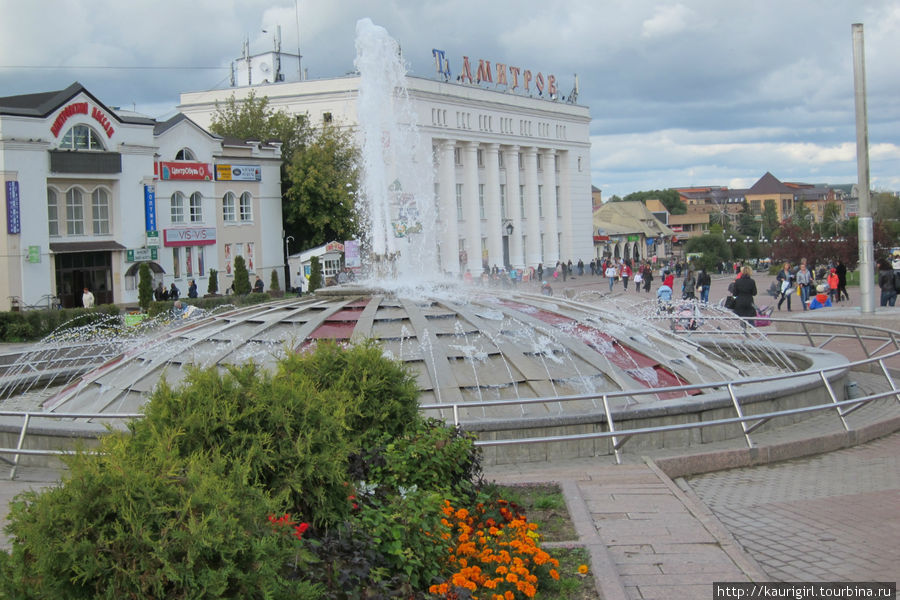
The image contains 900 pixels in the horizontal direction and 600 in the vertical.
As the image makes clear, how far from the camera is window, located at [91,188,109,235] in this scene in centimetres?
4233

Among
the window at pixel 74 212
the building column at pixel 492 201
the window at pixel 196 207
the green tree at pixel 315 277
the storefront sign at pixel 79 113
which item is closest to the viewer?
the storefront sign at pixel 79 113

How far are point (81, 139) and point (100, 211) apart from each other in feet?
10.9

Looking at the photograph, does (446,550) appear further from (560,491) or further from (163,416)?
(560,491)

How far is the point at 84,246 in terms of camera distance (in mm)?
40781

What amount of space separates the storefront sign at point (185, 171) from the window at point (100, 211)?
10.4ft

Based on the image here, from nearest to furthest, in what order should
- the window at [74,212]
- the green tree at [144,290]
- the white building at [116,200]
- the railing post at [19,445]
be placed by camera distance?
1. the railing post at [19,445]
2. the green tree at [144,290]
3. the white building at [116,200]
4. the window at [74,212]

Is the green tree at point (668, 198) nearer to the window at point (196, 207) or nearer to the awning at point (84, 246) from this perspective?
the window at point (196, 207)

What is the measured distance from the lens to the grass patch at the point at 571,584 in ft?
18.9

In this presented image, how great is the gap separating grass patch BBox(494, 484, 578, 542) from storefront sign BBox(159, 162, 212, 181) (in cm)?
4017

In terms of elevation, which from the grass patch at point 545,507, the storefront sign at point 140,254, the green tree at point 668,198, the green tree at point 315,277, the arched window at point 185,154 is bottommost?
the grass patch at point 545,507

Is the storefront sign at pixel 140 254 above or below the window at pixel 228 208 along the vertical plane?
below

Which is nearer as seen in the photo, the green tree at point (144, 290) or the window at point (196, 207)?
the green tree at point (144, 290)

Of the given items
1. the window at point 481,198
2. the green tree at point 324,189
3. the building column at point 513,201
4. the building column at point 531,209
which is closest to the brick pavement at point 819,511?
the green tree at point 324,189

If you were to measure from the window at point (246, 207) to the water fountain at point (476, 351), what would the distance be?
3560 centimetres
